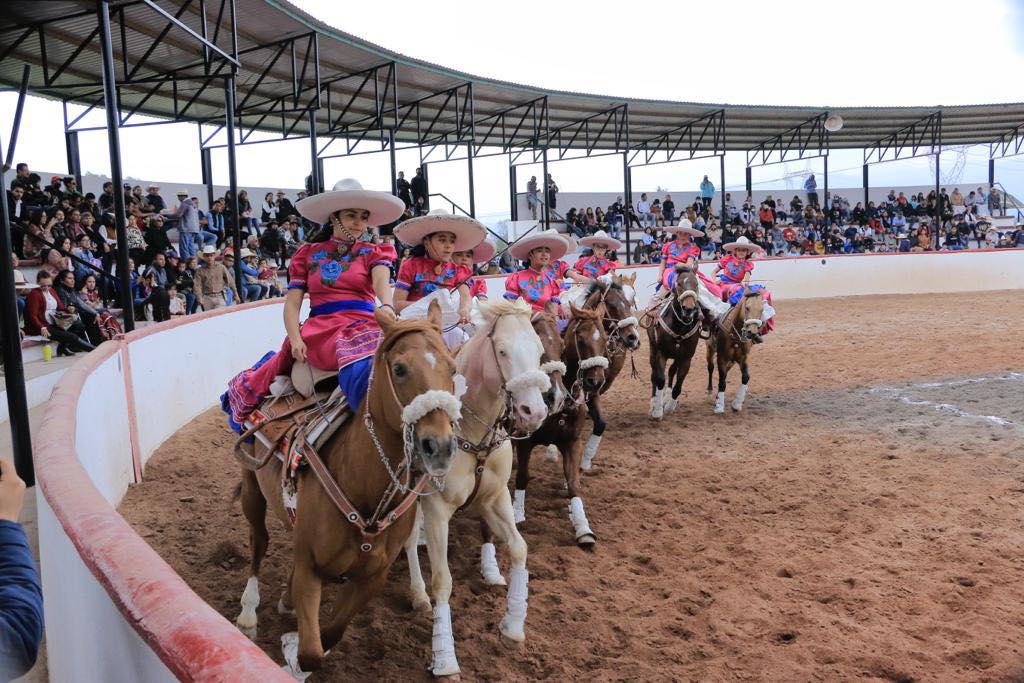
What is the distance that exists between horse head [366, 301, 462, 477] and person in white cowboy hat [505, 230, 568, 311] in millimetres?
4134

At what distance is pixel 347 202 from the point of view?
15.3ft

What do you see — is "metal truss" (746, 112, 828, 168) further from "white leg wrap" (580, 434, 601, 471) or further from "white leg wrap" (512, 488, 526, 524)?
"white leg wrap" (512, 488, 526, 524)

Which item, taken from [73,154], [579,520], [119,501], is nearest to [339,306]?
[579,520]

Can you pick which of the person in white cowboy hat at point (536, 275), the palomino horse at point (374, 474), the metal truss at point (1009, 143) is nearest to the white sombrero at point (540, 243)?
the person in white cowboy hat at point (536, 275)

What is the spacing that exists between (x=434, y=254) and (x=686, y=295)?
4135 millimetres

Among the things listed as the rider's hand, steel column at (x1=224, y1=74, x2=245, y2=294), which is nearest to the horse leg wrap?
the rider's hand

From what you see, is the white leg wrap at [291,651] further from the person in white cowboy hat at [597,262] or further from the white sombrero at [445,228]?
the person in white cowboy hat at [597,262]

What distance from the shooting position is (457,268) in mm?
6797

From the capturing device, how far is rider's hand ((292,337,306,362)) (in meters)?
4.14

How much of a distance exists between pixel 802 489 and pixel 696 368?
6.94 meters

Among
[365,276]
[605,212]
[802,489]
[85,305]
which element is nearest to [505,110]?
[605,212]

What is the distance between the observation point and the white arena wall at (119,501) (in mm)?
1507

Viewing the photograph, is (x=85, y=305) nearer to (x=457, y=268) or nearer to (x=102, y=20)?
(x=102, y=20)

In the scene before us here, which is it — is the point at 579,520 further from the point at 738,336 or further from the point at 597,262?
the point at 597,262
